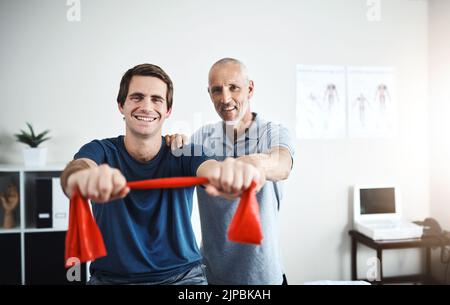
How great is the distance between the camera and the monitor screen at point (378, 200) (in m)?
1.21

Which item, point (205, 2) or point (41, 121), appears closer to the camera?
point (205, 2)

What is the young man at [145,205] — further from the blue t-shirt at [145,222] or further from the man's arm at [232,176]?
the man's arm at [232,176]

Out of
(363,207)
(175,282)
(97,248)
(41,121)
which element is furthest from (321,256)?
(41,121)

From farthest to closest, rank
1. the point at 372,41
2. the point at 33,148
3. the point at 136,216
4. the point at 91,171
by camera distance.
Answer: the point at 33,148 → the point at 372,41 → the point at 136,216 → the point at 91,171

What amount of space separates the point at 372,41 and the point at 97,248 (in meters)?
1.17

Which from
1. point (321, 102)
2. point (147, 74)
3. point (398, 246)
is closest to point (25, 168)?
point (147, 74)

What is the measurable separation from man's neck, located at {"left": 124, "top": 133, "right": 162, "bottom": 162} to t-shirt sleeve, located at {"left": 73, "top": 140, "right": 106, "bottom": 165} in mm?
65

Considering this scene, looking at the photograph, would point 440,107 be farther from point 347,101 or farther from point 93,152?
point 93,152

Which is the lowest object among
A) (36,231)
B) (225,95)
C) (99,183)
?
(36,231)

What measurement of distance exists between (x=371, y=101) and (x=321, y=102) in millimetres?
189

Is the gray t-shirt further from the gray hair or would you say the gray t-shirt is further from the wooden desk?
the wooden desk

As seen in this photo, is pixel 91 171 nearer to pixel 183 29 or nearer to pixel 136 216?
pixel 136 216

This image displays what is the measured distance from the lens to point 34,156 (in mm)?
1279
